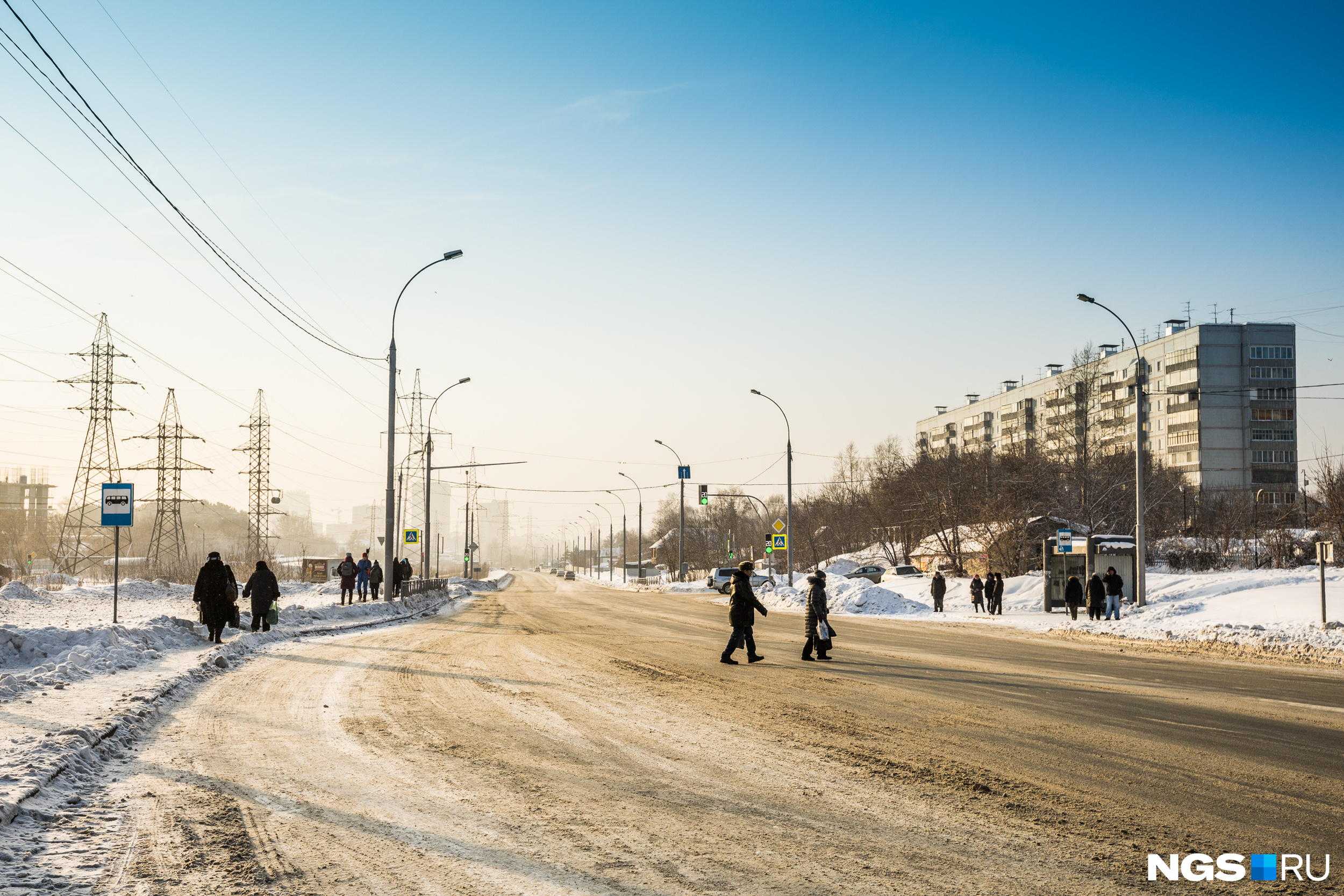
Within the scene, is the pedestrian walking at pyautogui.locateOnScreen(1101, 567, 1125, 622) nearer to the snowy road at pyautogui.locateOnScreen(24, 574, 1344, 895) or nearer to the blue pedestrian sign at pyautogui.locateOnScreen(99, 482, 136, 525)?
the snowy road at pyautogui.locateOnScreen(24, 574, 1344, 895)

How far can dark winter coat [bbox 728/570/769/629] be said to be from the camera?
16.3m

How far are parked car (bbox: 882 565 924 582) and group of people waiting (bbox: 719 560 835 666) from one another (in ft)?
142

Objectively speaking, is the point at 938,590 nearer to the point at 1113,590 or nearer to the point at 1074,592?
the point at 1074,592

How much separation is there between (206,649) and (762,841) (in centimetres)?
1447

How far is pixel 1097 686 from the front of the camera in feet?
44.3

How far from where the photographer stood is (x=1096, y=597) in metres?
28.7

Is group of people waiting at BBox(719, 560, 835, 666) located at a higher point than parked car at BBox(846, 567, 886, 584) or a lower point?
higher

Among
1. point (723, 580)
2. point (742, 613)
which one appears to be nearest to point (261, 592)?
point (742, 613)

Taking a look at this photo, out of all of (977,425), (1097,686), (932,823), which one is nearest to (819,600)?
(1097,686)

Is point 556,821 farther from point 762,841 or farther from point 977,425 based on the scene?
point 977,425

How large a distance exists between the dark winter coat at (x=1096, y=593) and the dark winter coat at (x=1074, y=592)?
0.97m

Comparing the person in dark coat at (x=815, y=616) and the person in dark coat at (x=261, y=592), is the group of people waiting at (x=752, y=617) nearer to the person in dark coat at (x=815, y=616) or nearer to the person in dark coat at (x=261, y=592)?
the person in dark coat at (x=815, y=616)

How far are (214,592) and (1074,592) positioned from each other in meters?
24.7

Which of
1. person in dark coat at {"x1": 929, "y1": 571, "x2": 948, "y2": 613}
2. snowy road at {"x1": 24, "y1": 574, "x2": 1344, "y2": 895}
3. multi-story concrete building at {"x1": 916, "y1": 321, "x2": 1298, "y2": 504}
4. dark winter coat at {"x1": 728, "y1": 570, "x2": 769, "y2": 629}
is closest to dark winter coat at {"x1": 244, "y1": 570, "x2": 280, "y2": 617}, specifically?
snowy road at {"x1": 24, "y1": 574, "x2": 1344, "y2": 895}
